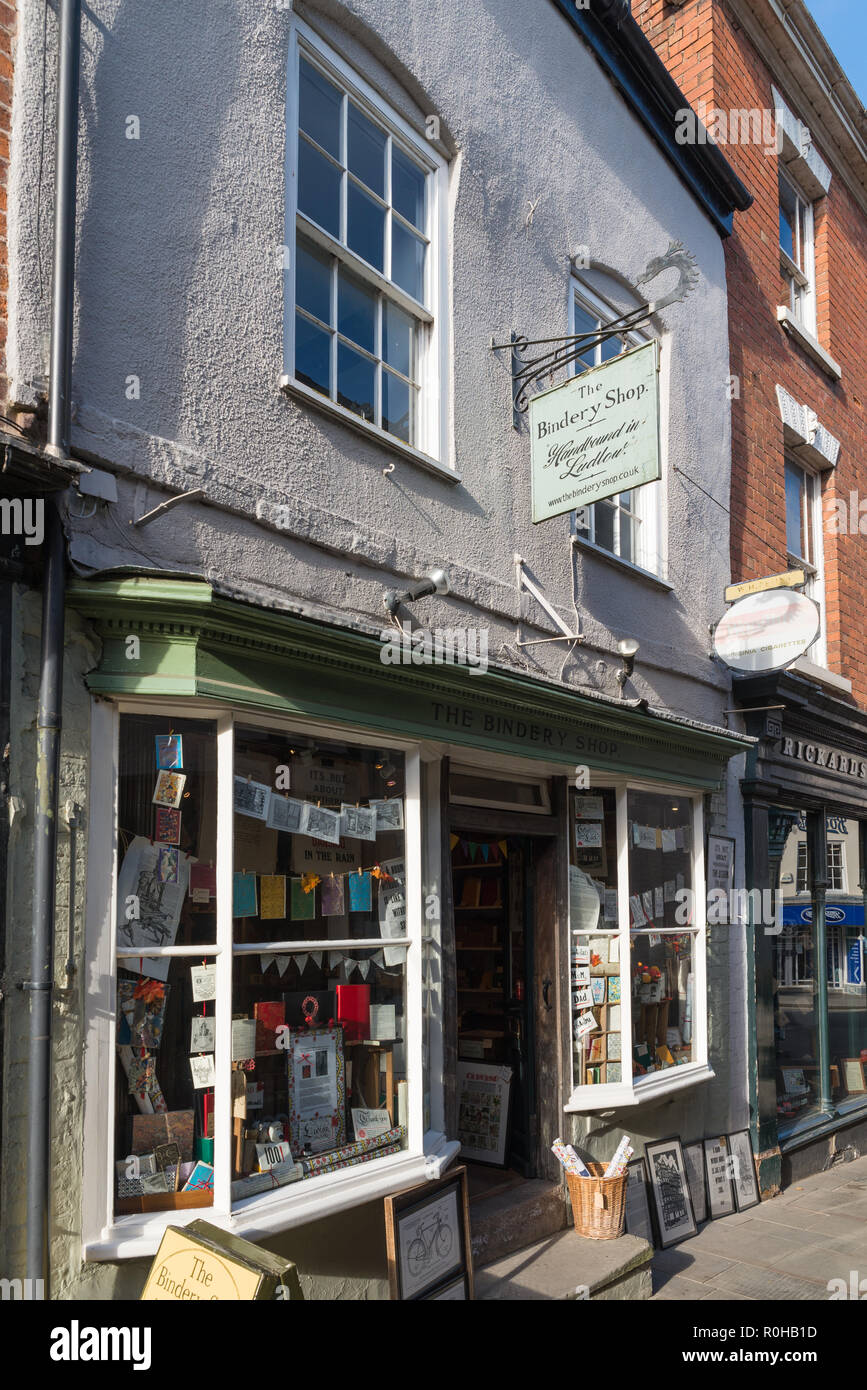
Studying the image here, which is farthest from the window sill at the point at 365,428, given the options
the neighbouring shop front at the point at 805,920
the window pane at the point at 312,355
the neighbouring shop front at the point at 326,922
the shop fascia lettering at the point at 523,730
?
the neighbouring shop front at the point at 805,920

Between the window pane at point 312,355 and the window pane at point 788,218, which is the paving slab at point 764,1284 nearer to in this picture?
the window pane at point 312,355

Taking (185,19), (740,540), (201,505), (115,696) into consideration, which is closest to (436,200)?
(185,19)

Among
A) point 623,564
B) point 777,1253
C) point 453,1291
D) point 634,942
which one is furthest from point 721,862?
point 453,1291

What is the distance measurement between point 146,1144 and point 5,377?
281cm

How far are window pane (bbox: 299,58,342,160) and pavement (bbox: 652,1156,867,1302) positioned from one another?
6.38 meters

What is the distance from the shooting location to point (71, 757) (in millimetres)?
3822

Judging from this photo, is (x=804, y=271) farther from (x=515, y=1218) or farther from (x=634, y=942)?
(x=515, y=1218)

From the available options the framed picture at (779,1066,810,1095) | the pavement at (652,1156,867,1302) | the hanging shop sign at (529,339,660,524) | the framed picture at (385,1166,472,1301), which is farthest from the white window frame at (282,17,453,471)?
the framed picture at (779,1066,810,1095)

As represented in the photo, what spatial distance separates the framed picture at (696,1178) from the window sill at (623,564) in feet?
13.1

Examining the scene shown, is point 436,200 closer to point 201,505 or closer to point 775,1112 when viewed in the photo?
point 201,505

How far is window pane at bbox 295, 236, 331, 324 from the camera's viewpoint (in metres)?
5.22

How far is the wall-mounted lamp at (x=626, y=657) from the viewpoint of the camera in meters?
7.22

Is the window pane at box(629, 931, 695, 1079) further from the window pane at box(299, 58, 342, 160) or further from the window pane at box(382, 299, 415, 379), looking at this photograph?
the window pane at box(299, 58, 342, 160)

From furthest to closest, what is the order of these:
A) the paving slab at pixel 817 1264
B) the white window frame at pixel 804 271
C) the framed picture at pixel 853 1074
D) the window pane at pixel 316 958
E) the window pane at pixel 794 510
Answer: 1. the white window frame at pixel 804 271
2. the window pane at pixel 794 510
3. the framed picture at pixel 853 1074
4. the paving slab at pixel 817 1264
5. the window pane at pixel 316 958
